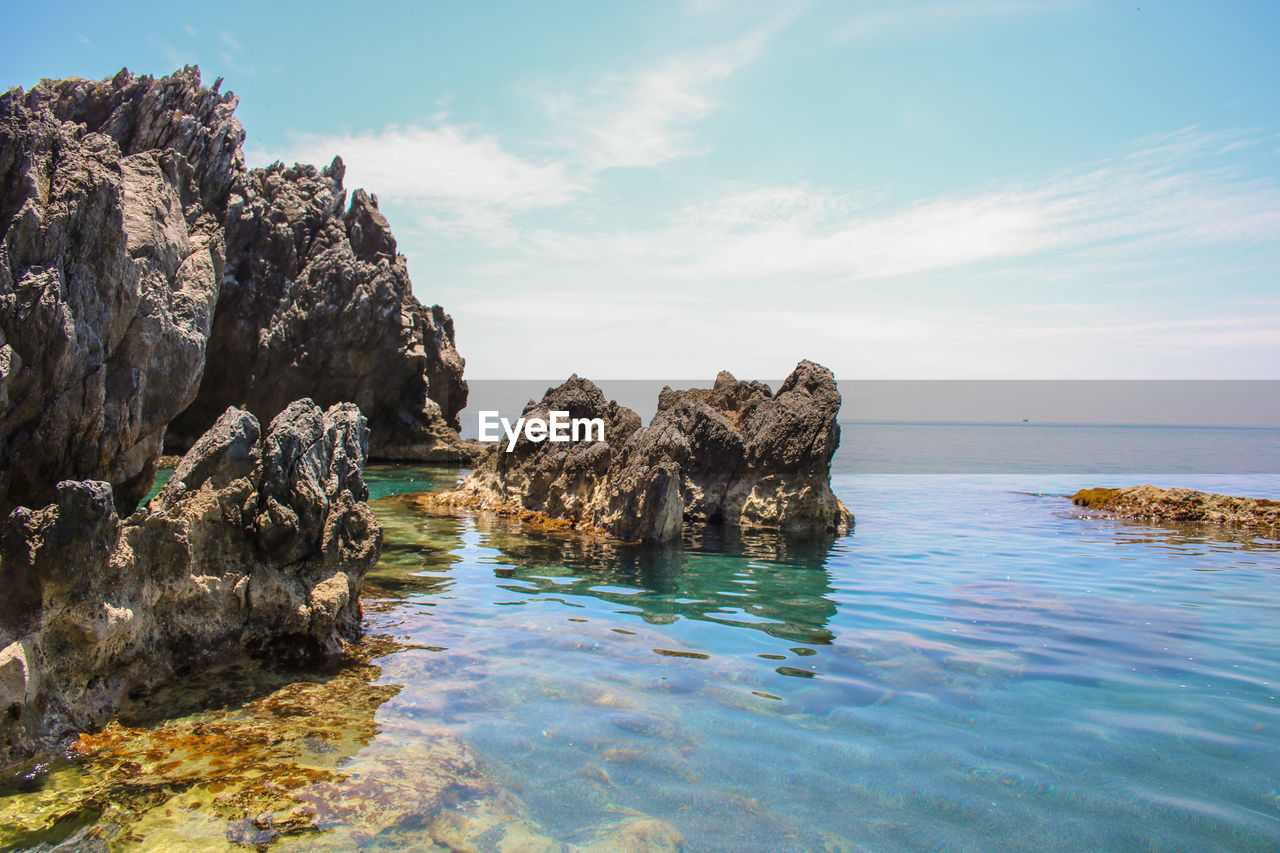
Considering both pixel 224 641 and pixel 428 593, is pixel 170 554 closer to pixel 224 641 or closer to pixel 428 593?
pixel 224 641

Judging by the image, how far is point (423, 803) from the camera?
4840mm

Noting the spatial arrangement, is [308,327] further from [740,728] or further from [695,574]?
[740,728]

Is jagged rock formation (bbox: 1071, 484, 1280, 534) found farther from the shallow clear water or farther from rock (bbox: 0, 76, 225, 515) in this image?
rock (bbox: 0, 76, 225, 515)

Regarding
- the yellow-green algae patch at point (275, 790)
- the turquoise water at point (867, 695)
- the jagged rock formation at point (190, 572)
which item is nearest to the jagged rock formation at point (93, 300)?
the jagged rock formation at point (190, 572)

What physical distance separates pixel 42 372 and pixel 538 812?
607 cm

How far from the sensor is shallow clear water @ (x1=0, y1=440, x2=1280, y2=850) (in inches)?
185

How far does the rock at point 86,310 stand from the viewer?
6867 mm

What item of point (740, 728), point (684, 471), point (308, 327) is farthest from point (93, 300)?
point (308, 327)

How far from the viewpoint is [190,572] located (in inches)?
254

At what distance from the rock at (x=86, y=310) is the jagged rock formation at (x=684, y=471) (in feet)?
29.9

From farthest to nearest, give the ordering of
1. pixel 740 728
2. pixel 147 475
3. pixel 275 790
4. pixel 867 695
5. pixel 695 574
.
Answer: pixel 695 574, pixel 147 475, pixel 867 695, pixel 740 728, pixel 275 790

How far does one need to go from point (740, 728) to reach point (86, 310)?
739cm

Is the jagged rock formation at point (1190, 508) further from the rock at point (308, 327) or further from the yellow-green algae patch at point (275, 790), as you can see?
the rock at point (308, 327)

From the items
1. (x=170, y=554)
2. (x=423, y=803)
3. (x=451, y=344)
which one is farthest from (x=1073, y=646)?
(x=451, y=344)
